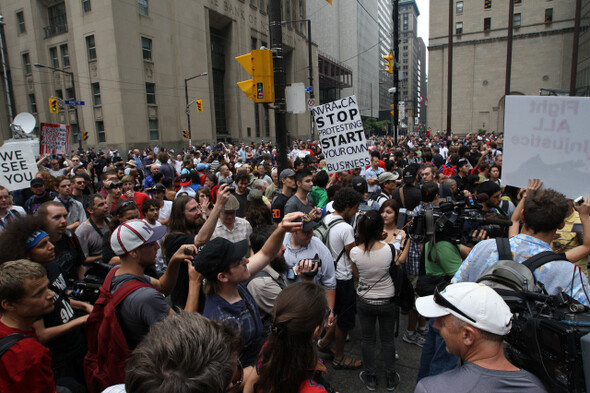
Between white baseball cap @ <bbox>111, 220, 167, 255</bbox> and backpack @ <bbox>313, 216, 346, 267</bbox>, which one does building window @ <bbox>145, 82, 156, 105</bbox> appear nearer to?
backpack @ <bbox>313, 216, 346, 267</bbox>

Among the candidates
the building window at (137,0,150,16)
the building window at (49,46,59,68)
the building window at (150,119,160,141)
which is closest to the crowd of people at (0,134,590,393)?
the building window at (150,119,160,141)

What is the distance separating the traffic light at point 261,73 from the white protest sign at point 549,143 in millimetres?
3632

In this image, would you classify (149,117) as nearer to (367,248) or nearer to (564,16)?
(367,248)

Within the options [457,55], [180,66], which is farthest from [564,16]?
[180,66]

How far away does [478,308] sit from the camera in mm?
1668

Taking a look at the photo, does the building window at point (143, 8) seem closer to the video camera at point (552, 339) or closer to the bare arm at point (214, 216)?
the bare arm at point (214, 216)

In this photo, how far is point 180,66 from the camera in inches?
1298

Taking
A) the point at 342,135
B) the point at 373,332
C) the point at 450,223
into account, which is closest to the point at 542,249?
the point at 450,223

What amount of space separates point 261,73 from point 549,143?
4245 mm

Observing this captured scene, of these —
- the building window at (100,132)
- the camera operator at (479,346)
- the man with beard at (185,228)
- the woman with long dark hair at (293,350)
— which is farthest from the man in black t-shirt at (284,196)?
the building window at (100,132)

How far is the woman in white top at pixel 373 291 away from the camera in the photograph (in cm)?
351

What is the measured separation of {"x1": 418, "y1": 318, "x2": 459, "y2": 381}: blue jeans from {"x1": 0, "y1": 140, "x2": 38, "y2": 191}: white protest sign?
23.0 feet

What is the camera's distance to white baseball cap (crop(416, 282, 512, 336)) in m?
1.65

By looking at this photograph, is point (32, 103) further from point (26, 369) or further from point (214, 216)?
point (26, 369)
